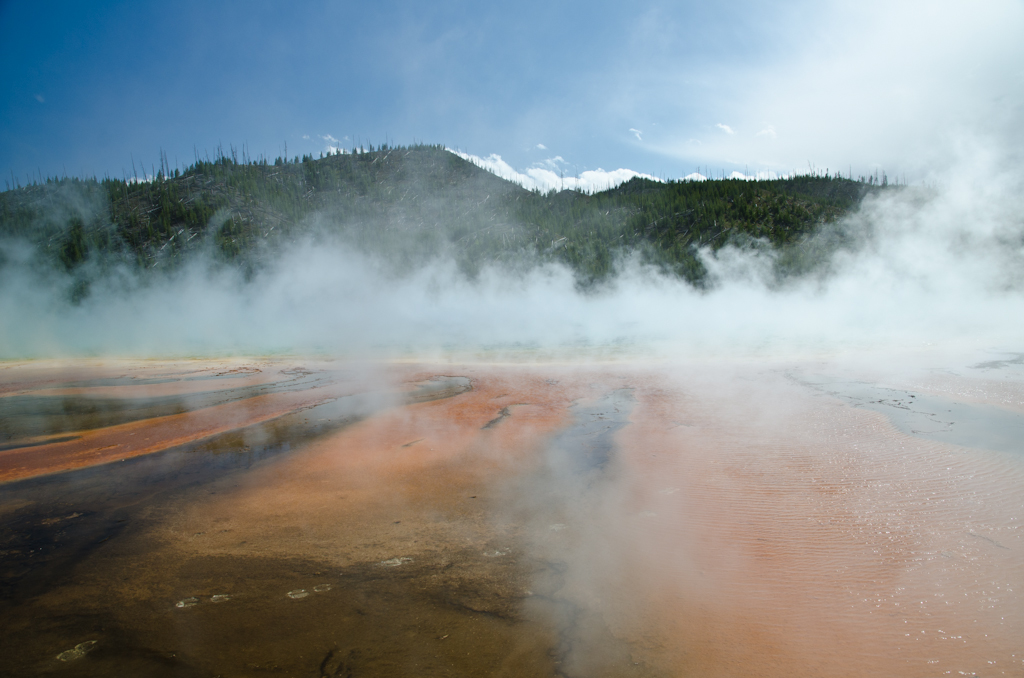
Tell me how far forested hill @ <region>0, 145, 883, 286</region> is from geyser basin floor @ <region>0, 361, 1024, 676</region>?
35715 mm

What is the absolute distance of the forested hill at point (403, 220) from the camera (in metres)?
46.3

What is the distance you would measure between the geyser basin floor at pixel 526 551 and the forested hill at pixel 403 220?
3572 cm

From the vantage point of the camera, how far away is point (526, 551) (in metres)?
3.81

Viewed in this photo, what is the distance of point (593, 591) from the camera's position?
3.31 metres

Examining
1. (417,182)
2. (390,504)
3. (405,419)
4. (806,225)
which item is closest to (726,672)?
(390,504)

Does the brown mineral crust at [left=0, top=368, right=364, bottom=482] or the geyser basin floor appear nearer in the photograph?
the geyser basin floor

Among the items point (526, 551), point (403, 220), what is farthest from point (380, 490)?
point (403, 220)

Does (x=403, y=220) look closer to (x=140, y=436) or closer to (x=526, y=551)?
(x=140, y=436)

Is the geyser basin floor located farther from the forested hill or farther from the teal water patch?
the forested hill

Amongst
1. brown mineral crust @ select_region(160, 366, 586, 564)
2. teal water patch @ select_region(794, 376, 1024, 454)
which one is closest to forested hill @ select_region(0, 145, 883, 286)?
teal water patch @ select_region(794, 376, 1024, 454)

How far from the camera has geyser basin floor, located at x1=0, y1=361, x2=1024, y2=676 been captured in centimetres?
275

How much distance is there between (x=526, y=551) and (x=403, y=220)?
7261 centimetres

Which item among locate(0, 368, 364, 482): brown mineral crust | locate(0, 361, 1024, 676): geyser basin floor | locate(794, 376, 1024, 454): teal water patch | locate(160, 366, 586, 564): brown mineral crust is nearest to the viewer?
locate(0, 361, 1024, 676): geyser basin floor

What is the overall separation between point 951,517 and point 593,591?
3.13 meters
